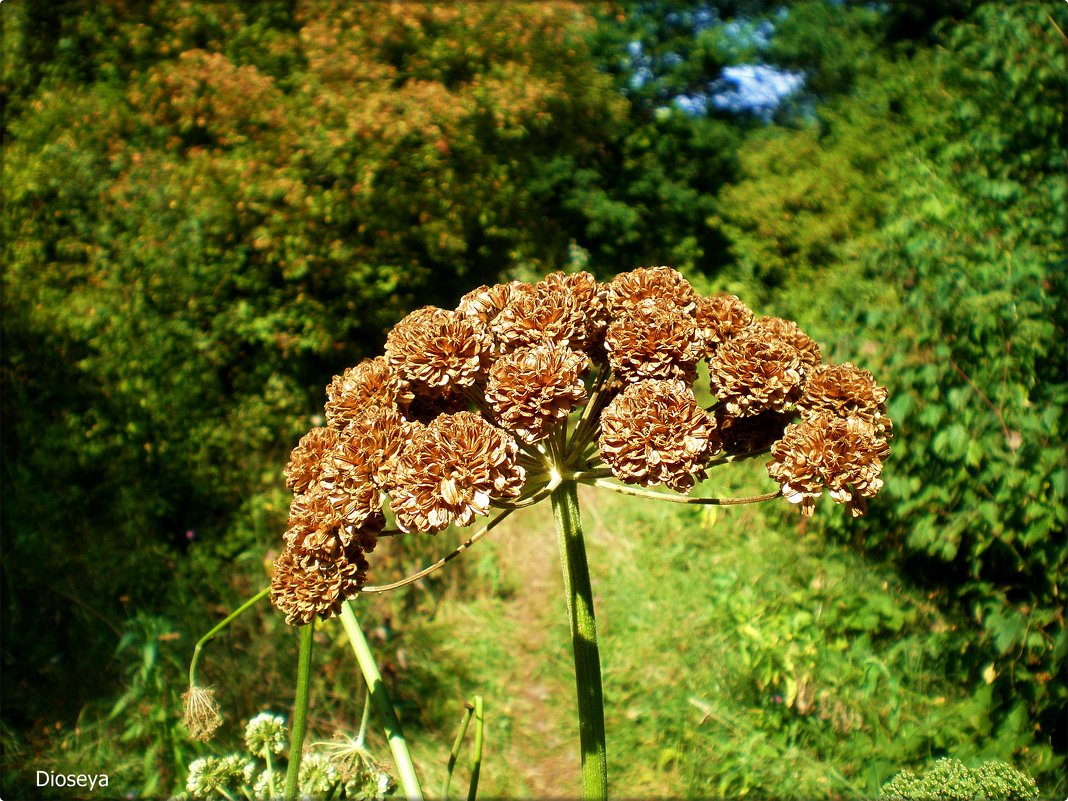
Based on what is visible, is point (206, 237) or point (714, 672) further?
point (206, 237)

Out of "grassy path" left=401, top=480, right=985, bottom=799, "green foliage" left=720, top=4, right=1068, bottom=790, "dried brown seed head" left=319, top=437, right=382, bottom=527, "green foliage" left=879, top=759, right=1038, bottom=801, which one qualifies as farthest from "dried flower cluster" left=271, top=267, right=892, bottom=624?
"grassy path" left=401, top=480, right=985, bottom=799

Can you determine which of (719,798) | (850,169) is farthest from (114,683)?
(850,169)

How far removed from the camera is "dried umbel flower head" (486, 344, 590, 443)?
1.33 m

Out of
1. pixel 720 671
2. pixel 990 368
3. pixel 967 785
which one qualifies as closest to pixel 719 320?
pixel 967 785

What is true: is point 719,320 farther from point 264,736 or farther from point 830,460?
point 264,736

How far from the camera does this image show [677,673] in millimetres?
4078

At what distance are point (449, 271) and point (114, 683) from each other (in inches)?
260

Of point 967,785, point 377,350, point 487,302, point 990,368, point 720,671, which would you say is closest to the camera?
point 487,302

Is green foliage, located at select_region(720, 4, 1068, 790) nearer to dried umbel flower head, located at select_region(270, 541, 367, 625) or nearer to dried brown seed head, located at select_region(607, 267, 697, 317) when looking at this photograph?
dried brown seed head, located at select_region(607, 267, 697, 317)

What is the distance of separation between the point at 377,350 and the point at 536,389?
25.0 ft

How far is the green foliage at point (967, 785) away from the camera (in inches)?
71.4

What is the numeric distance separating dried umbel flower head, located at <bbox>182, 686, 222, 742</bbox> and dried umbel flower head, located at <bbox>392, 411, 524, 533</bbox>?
3.05 feet

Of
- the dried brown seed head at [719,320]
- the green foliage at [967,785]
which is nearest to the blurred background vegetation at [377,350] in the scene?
the green foliage at [967,785]

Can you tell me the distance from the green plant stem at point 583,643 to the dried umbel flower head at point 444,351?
0.92 ft
